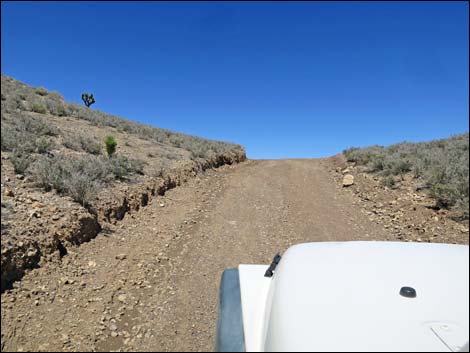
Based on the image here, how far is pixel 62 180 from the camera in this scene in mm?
6254

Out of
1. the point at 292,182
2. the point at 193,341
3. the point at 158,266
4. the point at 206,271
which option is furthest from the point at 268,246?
the point at 292,182

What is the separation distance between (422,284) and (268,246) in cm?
467

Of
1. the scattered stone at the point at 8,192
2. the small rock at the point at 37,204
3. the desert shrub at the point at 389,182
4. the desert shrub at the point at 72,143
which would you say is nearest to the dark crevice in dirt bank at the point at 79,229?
the small rock at the point at 37,204

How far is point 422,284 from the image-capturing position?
206 cm

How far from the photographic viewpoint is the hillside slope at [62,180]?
4801 millimetres

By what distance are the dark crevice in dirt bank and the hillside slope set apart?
1 cm

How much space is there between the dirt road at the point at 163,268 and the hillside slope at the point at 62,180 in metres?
0.31

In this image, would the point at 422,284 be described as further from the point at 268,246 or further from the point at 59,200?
the point at 59,200

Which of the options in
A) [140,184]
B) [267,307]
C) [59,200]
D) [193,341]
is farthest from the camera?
[140,184]

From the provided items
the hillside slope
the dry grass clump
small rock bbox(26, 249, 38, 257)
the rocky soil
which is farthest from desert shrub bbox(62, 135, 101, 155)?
small rock bbox(26, 249, 38, 257)

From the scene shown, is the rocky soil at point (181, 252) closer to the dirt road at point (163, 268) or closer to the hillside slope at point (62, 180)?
the dirt road at point (163, 268)

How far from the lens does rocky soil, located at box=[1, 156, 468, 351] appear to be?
3.76 meters

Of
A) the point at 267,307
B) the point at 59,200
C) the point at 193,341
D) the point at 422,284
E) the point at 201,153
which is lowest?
the point at 193,341

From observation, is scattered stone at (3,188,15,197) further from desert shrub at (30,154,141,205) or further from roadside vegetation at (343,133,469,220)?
roadside vegetation at (343,133,469,220)
